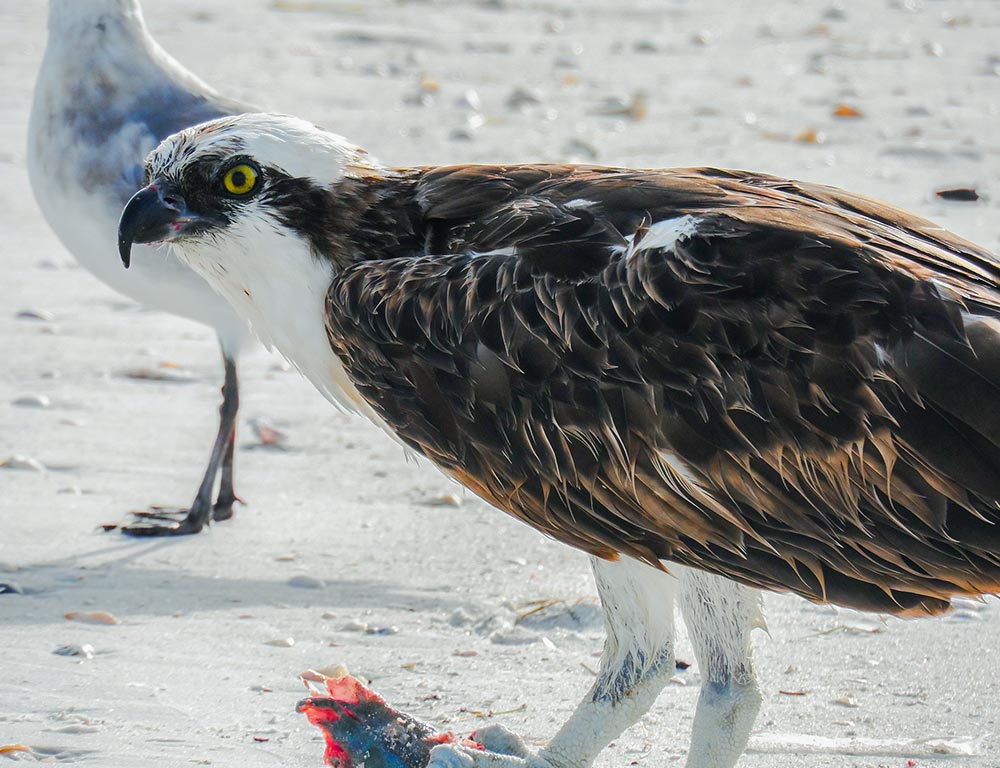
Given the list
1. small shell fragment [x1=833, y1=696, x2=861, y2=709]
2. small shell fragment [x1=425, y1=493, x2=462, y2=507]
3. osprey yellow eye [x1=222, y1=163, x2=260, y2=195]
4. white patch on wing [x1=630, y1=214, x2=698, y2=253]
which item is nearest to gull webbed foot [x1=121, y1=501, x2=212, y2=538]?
small shell fragment [x1=425, y1=493, x2=462, y2=507]

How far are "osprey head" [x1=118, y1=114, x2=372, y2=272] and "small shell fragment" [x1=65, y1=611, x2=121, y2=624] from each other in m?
1.33

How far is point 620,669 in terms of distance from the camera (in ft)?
14.9

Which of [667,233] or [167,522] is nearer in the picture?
[667,233]

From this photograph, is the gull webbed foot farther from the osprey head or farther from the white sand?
the osprey head

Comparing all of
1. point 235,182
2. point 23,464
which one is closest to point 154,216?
point 235,182

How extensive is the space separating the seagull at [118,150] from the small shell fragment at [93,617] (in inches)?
28.5

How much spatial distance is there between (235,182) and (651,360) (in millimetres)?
1324

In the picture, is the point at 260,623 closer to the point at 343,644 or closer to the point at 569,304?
the point at 343,644

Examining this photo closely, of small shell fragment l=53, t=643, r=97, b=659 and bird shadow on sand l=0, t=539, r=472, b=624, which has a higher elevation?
small shell fragment l=53, t=643, r=97, b=659

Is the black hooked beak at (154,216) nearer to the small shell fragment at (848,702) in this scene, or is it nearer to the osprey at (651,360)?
the osprey at (651,360)

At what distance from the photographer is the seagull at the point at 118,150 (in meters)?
6.38

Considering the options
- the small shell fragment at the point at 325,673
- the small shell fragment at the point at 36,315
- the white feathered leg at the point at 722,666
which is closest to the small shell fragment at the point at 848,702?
the white feathered leg at the point at 722,666

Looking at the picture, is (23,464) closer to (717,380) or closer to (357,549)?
(357,549)

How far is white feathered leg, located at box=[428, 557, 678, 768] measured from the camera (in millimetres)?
4453
